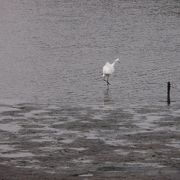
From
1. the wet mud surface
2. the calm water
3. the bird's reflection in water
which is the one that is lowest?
the wet mud surface

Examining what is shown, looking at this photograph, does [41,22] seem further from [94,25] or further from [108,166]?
[108,166]

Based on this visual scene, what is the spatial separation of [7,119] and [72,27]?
35583 millimetres

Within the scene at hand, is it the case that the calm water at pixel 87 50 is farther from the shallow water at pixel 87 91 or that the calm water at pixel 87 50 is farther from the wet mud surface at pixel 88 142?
the wet mud surface at pixel 88 142

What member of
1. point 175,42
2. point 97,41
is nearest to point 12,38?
point 97,41

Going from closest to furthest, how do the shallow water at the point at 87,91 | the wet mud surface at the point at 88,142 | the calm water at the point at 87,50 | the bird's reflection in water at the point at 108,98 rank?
the wet mud surface at the point at 88,142, the shallow water at the point at 87,91, the bird's reflection in water at the point at 108,98, the calm water at the point at 87,50

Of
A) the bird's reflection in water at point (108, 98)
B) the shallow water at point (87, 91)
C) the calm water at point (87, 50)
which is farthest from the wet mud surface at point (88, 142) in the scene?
the calm water at point (87, 50)

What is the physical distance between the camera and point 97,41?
54.8 meters

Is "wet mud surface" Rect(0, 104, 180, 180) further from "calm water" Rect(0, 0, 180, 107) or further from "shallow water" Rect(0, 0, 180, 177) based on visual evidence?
"calm water" Rect(0, 0, 180, 107)

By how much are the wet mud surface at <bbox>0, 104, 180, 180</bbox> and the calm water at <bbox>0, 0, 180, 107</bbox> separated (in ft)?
9.08

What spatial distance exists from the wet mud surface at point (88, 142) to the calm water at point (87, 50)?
9.08 feet

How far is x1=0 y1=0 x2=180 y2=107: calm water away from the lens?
34.9m

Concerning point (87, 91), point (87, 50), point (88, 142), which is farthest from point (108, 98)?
point (87, 50)

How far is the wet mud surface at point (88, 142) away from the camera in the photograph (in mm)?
19688

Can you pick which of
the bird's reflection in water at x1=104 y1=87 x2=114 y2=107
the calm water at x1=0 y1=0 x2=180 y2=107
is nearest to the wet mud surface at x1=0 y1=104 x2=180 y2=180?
the bird's reflection in water at x1=104 y1=87 x2=114 y2=107
